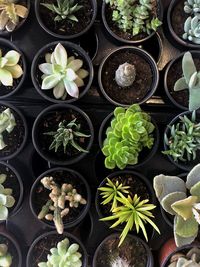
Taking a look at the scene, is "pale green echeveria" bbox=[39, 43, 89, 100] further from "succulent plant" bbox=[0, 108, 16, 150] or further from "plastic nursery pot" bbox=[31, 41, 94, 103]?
"succulent plant" bbox=[0, 108, 16, 150]

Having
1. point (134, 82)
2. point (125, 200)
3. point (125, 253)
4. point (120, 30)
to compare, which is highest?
point (120, 30)

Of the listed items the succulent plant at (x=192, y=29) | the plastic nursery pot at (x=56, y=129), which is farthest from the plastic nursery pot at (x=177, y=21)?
the plastic nursery pot at (x=56, y=129)

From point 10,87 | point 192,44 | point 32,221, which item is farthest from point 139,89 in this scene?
point 32,221

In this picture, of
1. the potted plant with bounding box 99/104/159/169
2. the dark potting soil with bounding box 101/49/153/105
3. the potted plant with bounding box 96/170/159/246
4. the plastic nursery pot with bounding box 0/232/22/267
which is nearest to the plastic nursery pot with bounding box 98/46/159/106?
the dark potting soil with bounding box 101/49/153/105

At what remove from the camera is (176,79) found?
1333 millimetres

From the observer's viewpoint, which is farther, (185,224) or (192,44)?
(192,44)

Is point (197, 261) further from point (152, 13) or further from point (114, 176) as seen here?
point (152, 13)

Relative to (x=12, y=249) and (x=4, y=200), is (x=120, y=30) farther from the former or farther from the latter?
(x=12, y=249)

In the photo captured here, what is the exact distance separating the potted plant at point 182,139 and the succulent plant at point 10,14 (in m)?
0.55

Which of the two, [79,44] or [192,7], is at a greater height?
[192,7]

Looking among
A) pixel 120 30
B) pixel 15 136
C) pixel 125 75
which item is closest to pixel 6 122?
pixel 15 136

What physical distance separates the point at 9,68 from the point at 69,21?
0.84 feet

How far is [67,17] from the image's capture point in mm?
1304

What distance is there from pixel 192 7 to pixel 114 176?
23.2 inches
